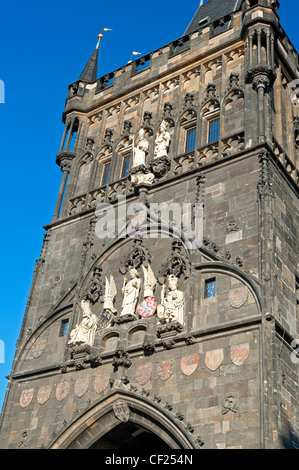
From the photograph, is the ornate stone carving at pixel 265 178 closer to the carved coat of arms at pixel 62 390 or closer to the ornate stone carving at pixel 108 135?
the ornate stone carving at pixel 108 135

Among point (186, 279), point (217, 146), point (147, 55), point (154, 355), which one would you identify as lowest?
point (154, 355)

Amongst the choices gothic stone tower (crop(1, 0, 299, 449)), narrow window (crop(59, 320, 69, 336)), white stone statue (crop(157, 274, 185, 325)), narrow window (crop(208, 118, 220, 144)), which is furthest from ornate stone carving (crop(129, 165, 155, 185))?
narrow window (crop(59, 320, 69, 336))

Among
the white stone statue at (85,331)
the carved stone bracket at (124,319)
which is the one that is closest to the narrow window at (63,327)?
the white stone statue at (85,331)

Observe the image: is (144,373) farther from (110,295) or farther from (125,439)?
(110,295)

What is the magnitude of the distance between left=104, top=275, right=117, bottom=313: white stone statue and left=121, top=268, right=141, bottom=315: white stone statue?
1.31ft

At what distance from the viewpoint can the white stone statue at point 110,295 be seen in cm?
1719

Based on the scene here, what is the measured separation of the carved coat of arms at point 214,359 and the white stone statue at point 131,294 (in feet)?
8.93

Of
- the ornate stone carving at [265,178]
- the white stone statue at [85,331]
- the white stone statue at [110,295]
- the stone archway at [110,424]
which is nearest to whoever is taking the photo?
the stone archway at [110,424]

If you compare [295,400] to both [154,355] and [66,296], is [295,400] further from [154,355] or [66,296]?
[66,296]

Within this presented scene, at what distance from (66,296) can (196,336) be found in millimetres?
5115

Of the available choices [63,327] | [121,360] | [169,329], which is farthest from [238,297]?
[63,327]

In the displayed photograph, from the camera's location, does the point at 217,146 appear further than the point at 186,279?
Yes
